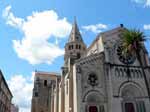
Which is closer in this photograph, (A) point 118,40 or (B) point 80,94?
(B) point 80,94

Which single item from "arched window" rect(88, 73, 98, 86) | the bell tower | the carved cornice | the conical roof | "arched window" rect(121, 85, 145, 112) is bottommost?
"arched window" rect(121, 85, 145, 112)

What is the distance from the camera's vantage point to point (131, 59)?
36.0 metres

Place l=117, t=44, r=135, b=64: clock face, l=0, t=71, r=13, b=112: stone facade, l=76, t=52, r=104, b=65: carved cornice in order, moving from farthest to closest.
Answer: l=0, t=71, r=13, b=112: stone facade → l=117, t=44, r=135, b=64: clock face → l=76, t=52, r=104, b=65: carved cornice

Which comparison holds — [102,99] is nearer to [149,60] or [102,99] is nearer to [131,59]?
[131,59]

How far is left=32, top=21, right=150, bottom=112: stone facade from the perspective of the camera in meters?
31.8

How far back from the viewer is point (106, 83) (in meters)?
32.9

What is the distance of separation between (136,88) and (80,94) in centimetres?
902

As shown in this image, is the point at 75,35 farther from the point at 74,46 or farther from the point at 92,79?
the point at 92,79

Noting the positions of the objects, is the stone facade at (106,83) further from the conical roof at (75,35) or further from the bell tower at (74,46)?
the conical roof at (75,35)

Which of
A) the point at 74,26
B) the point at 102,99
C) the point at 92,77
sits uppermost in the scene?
the point at 74,26

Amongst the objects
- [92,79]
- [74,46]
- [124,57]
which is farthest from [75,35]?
[92,79]

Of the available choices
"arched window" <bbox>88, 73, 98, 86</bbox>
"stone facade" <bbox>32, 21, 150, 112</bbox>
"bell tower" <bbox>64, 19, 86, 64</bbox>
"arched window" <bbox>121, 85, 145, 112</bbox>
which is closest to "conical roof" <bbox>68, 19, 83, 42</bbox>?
"bell tower" <bbox>64, 19, 86, 64</bbox>

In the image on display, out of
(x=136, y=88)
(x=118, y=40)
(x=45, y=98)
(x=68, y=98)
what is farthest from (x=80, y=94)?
(x=45, y=98)

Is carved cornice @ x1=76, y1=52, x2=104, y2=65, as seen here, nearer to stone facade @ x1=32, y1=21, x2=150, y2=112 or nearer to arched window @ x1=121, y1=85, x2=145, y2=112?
stone facade @ x1=32, y1=21, x2=150, y2=112
